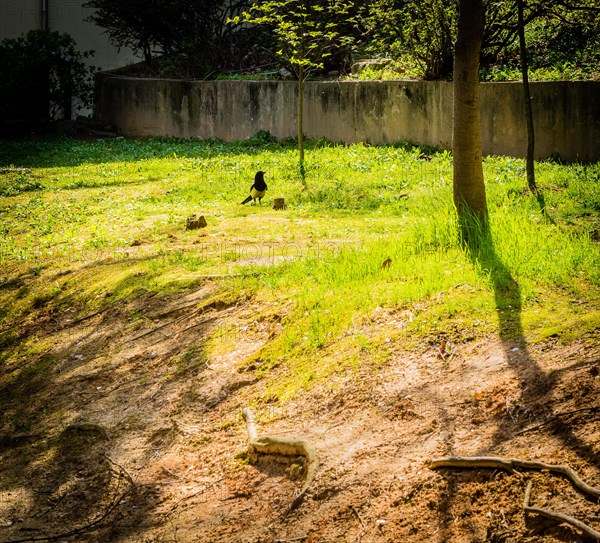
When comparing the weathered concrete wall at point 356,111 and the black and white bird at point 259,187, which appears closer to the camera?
the black and white bird at point 259,187

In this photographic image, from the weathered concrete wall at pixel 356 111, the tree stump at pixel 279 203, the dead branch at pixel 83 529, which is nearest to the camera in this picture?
the dead branch at pixel 83 529

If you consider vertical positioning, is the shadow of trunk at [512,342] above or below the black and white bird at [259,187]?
below

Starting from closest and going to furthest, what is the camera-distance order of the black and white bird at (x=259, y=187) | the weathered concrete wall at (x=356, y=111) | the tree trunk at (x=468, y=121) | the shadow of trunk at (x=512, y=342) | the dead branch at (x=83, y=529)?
the shadow of trunk at (x=512, y=342)
the dead branch at (x=83, y=529)
the tree trunk at (x=468, y=121)
the black and white bird at (x=259, y=187)
the weathered concrete wall at (x=356, y=111)

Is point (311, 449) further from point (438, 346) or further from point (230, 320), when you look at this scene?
point (230, 320)

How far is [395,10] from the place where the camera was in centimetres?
1714

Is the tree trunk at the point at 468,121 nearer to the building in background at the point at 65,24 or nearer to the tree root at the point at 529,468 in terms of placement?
the tree root at the point at 529,468

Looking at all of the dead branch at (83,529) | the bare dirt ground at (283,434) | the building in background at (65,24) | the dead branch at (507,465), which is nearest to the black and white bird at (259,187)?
the bare dirt ground at (283,434)

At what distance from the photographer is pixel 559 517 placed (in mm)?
4059

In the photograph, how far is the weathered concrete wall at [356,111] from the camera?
12.4 meters

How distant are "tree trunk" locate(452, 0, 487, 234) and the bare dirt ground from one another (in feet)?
5.86

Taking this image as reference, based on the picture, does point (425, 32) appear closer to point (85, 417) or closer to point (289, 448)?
point (85, 417)

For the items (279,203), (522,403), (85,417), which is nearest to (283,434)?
(522,403)

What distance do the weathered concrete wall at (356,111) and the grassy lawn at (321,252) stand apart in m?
0.61

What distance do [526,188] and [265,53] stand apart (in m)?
14.0
